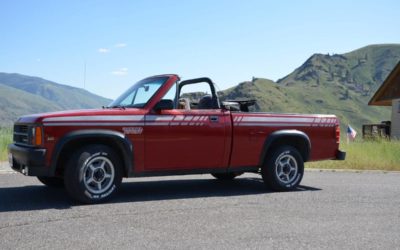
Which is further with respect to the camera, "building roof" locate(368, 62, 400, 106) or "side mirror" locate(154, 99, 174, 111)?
"building roof" locate(368, 62, 400, 106)

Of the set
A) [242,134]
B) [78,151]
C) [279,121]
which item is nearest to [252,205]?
[242,134]

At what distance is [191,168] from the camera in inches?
290

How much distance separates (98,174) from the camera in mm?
6660

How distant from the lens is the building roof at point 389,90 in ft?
111

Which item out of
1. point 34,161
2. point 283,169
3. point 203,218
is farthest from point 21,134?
point 283,169

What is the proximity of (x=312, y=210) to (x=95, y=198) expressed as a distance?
2.96 meters

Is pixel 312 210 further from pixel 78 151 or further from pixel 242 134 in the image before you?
pixel 78 151

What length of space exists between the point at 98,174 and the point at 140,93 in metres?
1.55

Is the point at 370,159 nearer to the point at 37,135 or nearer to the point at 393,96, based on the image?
the point at 37,135

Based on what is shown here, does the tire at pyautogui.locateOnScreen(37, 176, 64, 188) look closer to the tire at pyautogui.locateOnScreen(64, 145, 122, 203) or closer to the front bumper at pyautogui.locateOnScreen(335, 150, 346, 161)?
the tire at pyautogui.locateOnScreen(64, 145, 122, 203)

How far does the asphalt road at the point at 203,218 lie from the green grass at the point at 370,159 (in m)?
4.46

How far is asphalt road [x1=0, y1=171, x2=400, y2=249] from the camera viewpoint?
471 centimetres

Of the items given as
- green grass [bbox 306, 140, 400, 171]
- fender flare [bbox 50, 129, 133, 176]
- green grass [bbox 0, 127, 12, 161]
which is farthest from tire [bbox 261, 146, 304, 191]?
green grass [bbox 0, 127, 12, 161]

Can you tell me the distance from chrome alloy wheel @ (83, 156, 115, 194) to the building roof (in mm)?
30399
